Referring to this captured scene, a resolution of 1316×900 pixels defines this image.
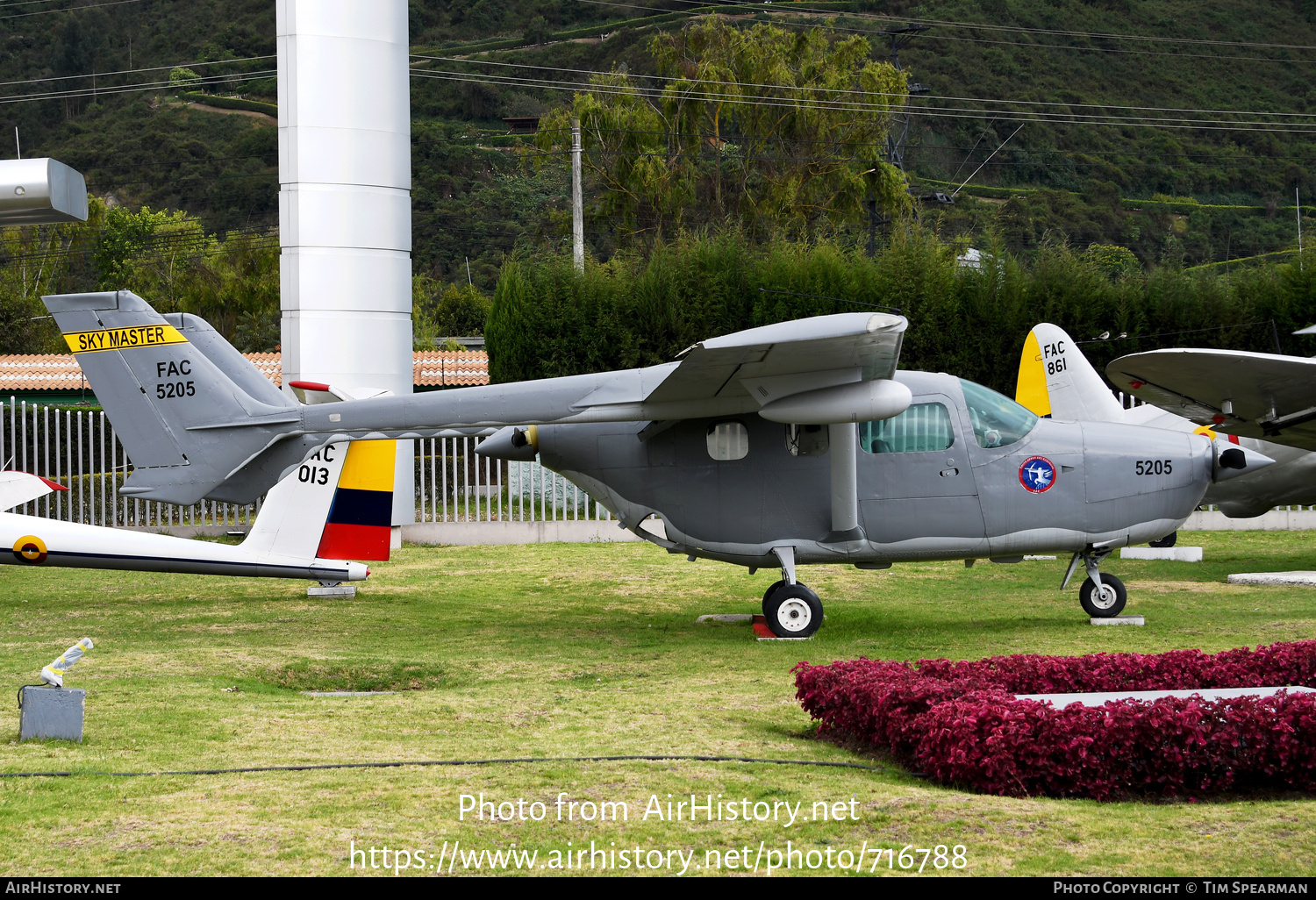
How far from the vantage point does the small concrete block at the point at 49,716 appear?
6289 millimetres

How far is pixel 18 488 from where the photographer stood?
41.7 ft

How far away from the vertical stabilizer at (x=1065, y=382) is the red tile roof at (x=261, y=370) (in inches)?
708

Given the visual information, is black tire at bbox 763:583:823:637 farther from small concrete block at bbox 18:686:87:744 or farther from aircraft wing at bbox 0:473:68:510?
aircraft wing at bbox 0:473:68:510

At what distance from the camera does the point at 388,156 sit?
63.8 feet

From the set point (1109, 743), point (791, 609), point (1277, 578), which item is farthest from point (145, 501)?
point (1109, 743)

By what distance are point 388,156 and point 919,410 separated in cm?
1155

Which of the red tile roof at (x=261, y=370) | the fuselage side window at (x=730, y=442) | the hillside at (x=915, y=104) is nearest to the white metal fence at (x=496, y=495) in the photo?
the fuselage side window at (x=730, y=442)

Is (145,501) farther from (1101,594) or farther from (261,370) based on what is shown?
(261,370)

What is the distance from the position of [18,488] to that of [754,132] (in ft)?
117

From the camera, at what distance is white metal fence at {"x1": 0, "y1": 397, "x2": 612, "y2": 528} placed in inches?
742

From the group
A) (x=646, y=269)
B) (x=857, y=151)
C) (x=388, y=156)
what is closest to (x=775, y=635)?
(x=388, y=156)

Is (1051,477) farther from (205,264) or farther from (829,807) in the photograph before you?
(205,264)

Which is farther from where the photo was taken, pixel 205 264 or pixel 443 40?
pixel 443 40

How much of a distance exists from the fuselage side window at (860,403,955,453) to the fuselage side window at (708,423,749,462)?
1.03m
